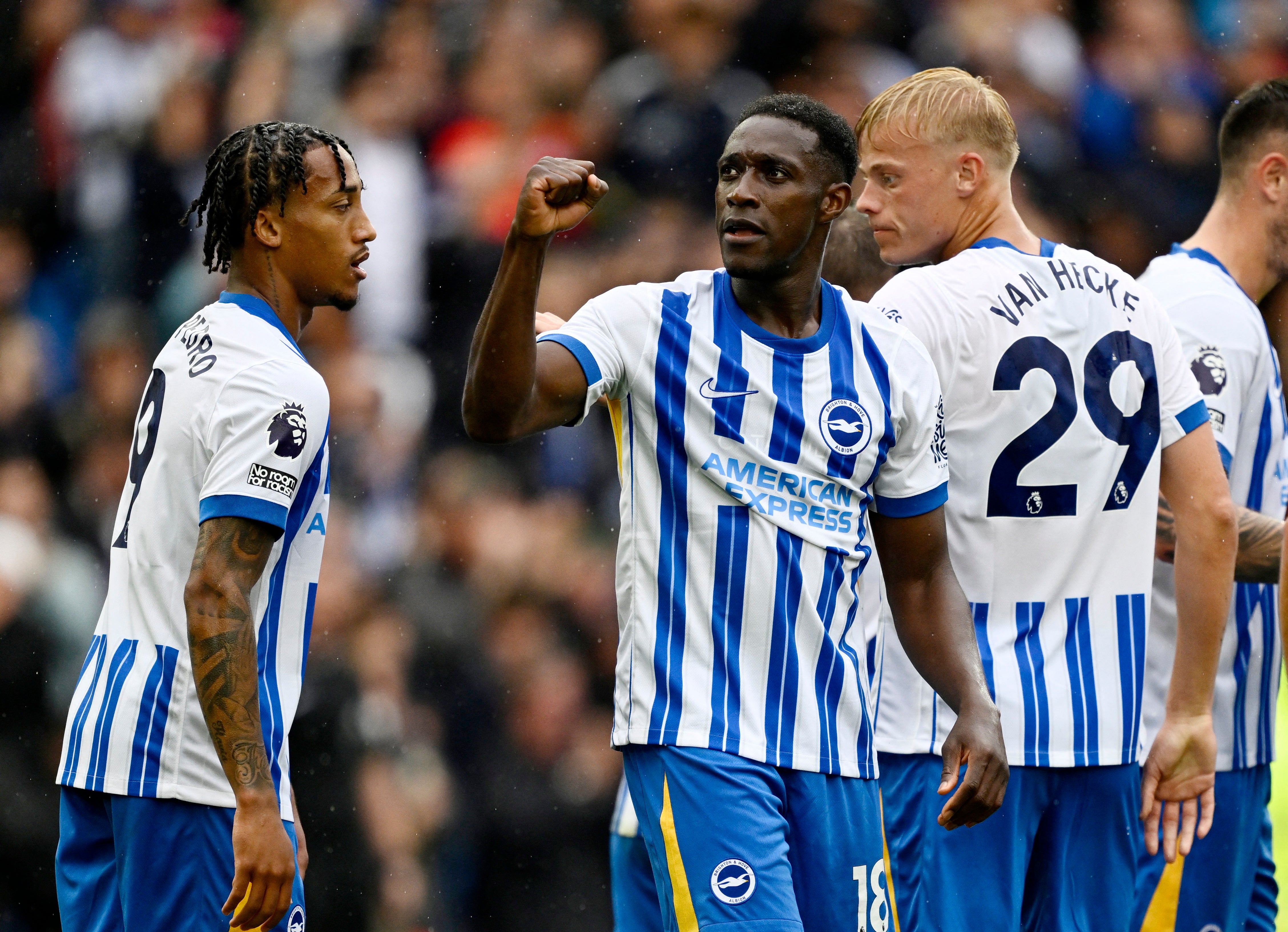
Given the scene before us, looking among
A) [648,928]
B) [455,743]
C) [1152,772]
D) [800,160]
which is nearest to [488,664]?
[455,743]

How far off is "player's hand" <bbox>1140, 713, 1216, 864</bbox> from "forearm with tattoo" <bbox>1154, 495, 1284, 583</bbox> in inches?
19.1

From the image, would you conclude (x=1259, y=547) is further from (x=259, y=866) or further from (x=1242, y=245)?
(x=259, y=866)

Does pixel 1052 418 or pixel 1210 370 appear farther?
pixel 1210 370

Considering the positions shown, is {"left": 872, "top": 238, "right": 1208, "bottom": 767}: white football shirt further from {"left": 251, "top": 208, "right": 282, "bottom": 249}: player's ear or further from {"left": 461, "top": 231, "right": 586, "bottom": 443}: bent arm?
{"left": 251, "top": 208, "right": 282, "bottom": 249}: player's ear

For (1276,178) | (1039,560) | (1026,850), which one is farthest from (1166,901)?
(1276,178)

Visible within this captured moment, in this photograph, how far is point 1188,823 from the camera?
12.5 feet

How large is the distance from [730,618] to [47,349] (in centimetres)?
434

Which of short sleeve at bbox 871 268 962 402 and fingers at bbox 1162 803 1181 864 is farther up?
short sleeve at bbox 871 268 962 402

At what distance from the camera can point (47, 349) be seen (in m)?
6.32

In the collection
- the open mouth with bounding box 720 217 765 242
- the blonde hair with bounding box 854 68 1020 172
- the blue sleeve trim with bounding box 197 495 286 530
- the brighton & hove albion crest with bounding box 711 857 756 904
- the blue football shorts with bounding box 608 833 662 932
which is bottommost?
the blue football shorts with bounding box 608 833 662 932

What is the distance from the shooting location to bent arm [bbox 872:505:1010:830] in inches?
123

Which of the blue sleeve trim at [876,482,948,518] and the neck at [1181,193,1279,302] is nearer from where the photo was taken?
the blue sleeve trim at [876,482,948,518]

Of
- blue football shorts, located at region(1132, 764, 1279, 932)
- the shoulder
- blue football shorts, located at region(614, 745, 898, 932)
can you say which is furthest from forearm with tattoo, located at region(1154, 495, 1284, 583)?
blue football shorts, located at region(614, 745, 898, 932)

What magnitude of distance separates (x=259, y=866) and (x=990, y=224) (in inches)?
91.5
